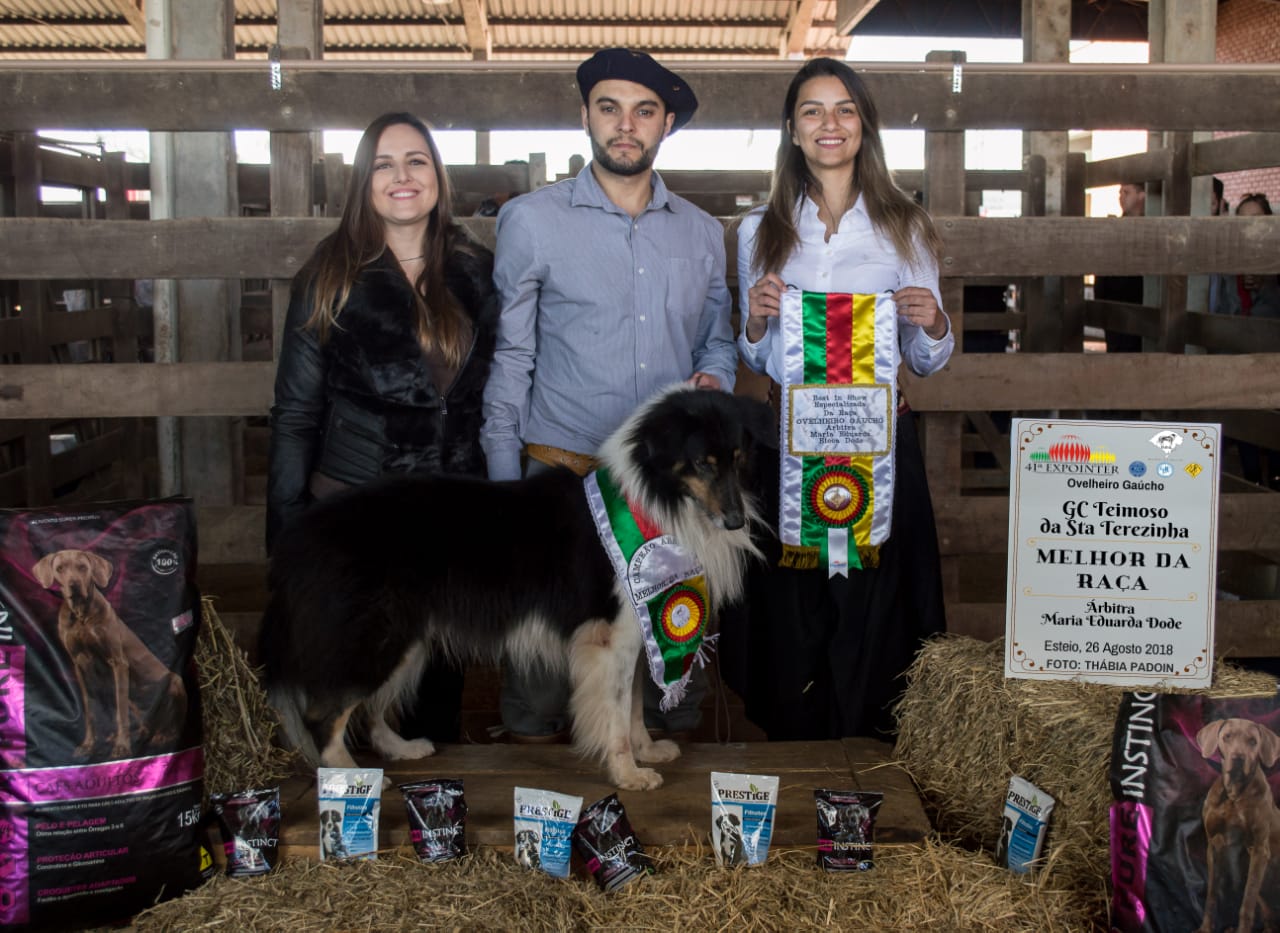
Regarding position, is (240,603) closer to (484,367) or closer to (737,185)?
(484,367)

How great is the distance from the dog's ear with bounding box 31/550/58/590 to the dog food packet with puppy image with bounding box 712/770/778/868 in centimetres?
158

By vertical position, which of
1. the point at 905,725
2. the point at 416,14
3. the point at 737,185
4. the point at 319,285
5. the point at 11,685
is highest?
the point at 416,14

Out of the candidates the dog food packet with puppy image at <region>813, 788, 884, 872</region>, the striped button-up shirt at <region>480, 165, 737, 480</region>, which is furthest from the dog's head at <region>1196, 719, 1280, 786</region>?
the striped button-up shirt at <region>480, 165, 737, 480</region>

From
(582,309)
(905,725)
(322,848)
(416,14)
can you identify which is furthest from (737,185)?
(416,14)

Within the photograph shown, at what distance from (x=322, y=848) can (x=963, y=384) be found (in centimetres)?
256

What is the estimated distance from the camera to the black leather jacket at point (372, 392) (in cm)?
324

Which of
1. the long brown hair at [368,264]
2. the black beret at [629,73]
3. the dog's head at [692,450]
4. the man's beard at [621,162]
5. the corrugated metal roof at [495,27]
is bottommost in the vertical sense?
the dog's head at [692,450]

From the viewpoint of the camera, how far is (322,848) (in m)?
2.72

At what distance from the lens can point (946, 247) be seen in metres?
3.82

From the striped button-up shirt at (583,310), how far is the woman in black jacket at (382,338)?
11 centimetres

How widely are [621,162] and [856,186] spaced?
0.68 m

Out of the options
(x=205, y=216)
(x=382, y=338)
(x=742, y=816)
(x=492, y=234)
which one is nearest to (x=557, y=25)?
(x=205, y=216)

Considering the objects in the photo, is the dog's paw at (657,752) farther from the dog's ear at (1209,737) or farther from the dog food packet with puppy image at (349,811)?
the dog's ear at (1209,737)

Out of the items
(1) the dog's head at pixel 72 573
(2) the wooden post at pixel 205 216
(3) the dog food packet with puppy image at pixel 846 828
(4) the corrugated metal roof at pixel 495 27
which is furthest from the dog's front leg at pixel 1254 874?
(4) the corrugated metal roof at pixel 495 27
